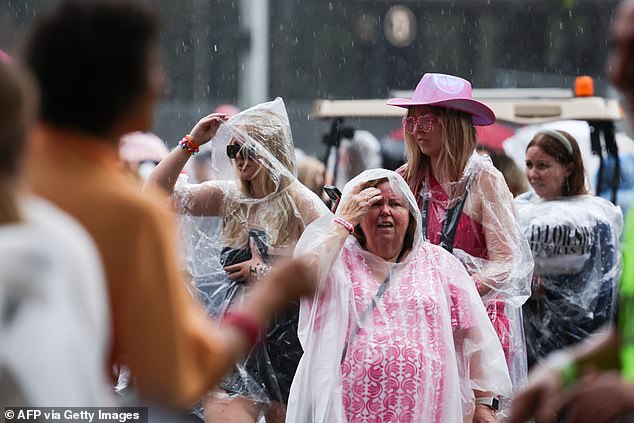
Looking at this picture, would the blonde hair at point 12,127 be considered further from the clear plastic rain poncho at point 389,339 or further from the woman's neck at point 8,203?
the clear plastic rain poncho at point 389,339

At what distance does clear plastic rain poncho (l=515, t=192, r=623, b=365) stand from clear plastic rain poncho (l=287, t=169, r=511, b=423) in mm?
1975

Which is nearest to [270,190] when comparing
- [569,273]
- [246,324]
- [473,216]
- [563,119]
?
[473,216]

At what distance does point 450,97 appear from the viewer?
6.06m

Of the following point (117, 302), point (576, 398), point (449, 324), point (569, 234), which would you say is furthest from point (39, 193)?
point (569, 234)

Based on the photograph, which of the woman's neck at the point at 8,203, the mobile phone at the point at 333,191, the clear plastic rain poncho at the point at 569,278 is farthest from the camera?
the clear plastic rain poncho at the point at 569,278

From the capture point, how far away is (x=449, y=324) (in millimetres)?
5086

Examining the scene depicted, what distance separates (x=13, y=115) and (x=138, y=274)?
39cm

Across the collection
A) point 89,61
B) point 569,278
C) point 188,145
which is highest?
point 89,61

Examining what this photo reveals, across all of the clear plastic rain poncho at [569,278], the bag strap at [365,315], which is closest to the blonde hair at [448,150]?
the bag strap at [365,315]

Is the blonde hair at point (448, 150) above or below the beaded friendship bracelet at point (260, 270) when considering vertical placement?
above

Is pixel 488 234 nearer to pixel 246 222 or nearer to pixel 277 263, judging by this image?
pixel 277 263

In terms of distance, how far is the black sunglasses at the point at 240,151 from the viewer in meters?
5.98

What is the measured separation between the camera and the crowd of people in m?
2.30

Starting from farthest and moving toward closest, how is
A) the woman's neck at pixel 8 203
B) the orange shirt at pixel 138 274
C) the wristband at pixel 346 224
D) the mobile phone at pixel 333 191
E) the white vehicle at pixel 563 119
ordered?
the white vehicle at pixel 563 119 < the mobile phone at pixel 333 191 < the wristband at pixel 346 224 < the orange shirt at pixel 138 274 < the woman's neck at pixel 8 203
